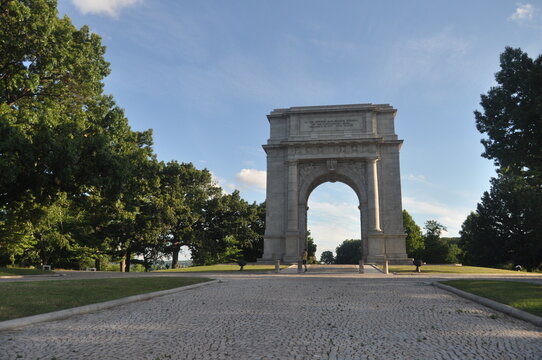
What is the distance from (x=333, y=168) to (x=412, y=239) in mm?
45345

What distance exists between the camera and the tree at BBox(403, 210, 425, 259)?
76.8 metres

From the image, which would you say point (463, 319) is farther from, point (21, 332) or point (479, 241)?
point (479, 241)

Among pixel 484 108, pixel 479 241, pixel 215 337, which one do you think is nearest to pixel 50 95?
pixel 215 337

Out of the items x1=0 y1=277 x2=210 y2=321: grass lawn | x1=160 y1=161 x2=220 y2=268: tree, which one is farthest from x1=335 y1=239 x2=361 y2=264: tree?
Answer: x1=0 y1=277 x2=210 y2=321: grass lawn

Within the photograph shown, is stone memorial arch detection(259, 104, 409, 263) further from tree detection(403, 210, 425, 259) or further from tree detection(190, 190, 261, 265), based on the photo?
tree detection(403, 210, 425, 259)

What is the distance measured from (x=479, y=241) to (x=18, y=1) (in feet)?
207

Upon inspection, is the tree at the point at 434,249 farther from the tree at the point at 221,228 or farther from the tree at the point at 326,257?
the tree at the point at 326,257

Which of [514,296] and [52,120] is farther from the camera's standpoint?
[52,120]

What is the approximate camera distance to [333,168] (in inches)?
1574

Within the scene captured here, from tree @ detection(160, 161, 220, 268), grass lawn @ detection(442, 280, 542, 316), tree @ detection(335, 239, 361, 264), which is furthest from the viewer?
tree @ detection(335, 239, 361, 264)

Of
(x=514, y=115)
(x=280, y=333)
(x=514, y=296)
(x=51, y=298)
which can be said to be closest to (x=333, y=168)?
(x=514, y=115)

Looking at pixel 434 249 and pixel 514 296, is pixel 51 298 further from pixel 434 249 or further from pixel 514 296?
pixel 434 249

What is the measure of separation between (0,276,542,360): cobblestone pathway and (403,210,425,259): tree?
70652mm

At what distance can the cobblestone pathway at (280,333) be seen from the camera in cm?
561
